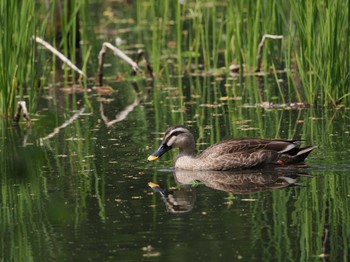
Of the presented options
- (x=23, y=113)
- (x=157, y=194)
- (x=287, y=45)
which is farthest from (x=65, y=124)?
(x=157, y=194)

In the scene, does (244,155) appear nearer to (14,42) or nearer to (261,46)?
(14,42)

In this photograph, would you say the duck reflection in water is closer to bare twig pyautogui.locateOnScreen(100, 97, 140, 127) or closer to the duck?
the duck

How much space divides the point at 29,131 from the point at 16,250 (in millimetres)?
5201

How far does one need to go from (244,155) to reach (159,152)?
0.87m

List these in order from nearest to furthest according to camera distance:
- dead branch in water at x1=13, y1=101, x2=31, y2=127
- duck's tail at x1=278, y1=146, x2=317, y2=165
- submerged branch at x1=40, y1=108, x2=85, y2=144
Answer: duck's tail at x1=278, y1=146, x2=317, y2=165 < submerged branch at x1=40, y1=108, x2=85, y2=144 < dead branch in water at x1=13, y1=101, x2=31, y2=127

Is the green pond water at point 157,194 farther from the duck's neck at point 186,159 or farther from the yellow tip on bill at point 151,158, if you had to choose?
the duck's neck at point 186,159

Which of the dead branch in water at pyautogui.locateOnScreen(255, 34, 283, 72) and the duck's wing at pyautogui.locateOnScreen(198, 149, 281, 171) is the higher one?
the dead branch in water at pyautogui.locateOnScreen(255, 34, 283, 72)

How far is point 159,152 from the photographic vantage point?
11.6 m

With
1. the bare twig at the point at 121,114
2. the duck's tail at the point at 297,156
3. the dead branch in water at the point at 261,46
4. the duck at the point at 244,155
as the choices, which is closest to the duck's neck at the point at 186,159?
the duck at the point at 244,155

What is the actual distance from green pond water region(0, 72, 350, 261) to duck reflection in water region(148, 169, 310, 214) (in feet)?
0.08

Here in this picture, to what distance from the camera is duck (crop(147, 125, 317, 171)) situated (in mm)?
11297

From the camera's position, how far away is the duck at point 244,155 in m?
11.3

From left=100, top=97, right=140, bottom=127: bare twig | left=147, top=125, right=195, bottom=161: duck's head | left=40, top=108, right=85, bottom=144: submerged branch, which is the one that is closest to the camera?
left=147, top=125, right=195, bottom=161: duck's head

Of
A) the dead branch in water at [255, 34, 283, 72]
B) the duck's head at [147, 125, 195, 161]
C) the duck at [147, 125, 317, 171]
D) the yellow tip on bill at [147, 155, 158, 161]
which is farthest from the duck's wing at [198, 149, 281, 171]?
the dead branch in water at [255, 34, 283, 72]
